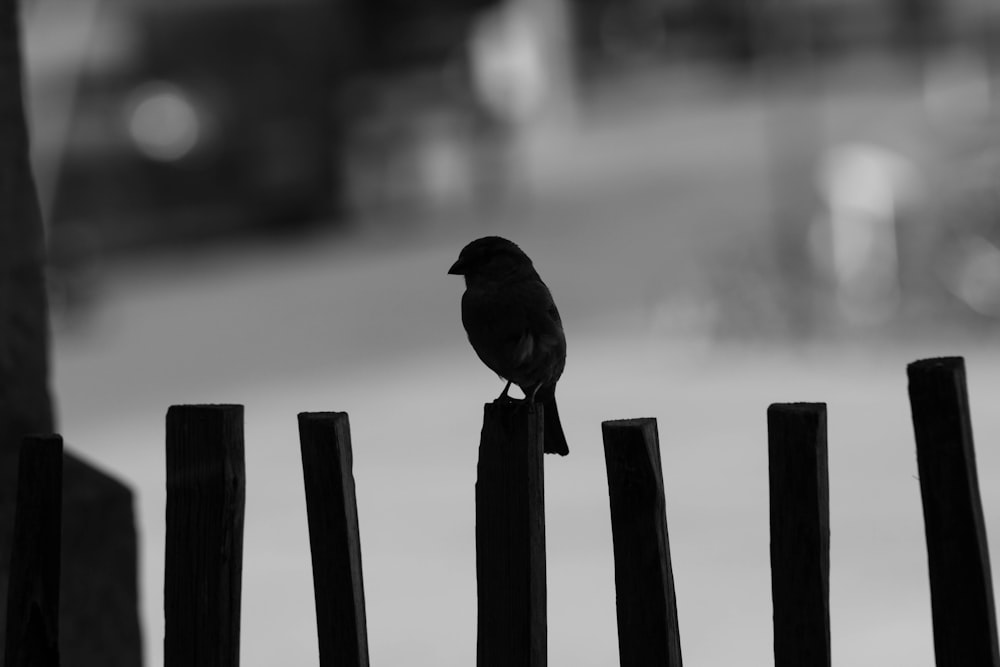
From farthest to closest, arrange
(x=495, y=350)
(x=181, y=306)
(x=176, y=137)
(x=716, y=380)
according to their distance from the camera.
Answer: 1. (x=176, y=137)
2. (x=181, y=306)
3. (x=716, y=380)
4. (x=495, y=350)

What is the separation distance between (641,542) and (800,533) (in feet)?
0.64

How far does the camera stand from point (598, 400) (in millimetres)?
7711

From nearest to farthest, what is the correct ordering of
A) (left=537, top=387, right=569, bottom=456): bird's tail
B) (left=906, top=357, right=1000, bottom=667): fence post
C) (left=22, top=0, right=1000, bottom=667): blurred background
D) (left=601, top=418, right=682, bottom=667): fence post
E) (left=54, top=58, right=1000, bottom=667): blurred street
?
(left=906, top=357, right=1000, bottom=667): fence post < (left=601, top=418, right=682, bottom=667): fence post < (left=537, top=387, right=569, bottom=456): bird's tail < (left=54, top=58, right=1000, bottom=667): blurred street < (left=22, top=0, right=1000, bottom=667): blurred background

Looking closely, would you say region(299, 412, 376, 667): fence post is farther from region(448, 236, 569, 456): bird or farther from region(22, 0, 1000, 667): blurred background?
region(22, 0, 1000, 667): blurred background

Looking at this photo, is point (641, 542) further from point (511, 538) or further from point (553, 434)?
point (553, 434)

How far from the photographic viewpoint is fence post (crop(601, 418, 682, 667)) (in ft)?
5.90

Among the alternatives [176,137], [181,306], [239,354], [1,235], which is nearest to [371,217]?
[176,137]

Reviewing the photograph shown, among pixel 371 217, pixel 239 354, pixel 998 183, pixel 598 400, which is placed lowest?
pixel 598 400

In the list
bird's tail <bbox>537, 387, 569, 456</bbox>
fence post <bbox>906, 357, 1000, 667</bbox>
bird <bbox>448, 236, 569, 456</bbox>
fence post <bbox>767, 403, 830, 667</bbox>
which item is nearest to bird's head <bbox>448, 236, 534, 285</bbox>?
bird <bbox>448, 236, 569, 456</bbox>

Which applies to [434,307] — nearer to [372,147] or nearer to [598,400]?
[598,400]

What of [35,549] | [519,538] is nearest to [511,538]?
[519,538]

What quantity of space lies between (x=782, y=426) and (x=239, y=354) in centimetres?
865

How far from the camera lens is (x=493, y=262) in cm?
215

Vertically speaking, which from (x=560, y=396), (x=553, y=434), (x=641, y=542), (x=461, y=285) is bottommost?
(x=641, y=542)
